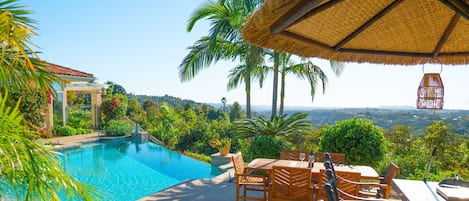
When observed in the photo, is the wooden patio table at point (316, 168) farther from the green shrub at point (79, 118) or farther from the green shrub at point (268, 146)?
the green shrub at point (79, 118)

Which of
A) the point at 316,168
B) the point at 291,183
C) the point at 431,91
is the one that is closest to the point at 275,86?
the point at 316,168

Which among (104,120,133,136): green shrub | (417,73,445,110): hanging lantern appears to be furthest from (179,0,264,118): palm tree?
(104,120,133,136): green shrub

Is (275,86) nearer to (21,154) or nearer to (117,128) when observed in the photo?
(21,154)

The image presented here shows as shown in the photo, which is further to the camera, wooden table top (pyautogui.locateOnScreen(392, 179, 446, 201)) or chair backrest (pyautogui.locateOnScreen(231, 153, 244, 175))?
chair backrest (pyautogui.locateOnScreen(231, 153, 244, 175))

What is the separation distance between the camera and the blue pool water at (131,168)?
7.25 metres

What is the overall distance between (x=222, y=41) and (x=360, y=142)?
480 cm

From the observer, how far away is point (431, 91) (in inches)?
120

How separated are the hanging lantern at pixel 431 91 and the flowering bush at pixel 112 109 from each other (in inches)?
597

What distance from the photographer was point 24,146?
1.78m

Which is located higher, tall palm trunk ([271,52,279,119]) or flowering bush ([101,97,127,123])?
tall palm trunk ([271,52,279,119])

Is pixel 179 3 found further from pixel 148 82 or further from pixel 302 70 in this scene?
pixel 148 82

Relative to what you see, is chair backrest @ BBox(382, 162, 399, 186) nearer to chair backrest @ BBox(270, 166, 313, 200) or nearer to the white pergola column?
chair backrest @ BBox(270, 166, 313, 200)

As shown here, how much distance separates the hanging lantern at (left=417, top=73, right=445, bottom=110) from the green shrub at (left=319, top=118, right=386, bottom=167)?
3015mm

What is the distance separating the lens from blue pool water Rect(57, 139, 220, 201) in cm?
725
